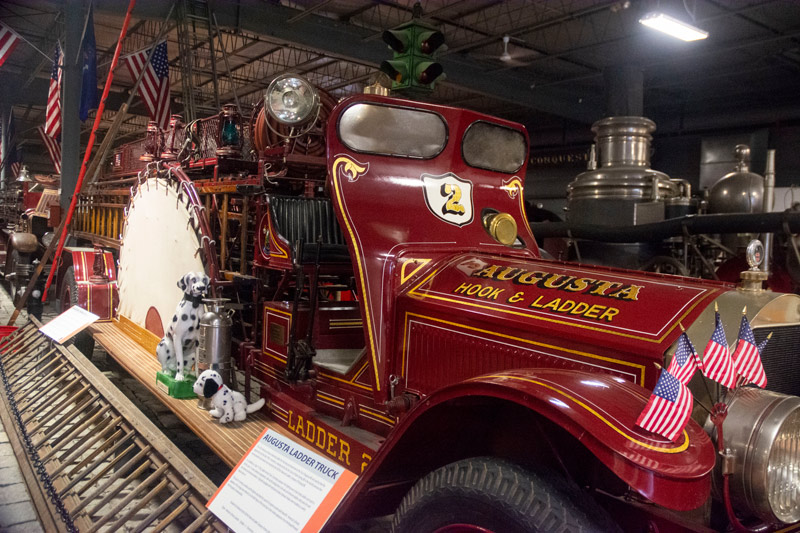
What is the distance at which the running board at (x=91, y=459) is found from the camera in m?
2.62

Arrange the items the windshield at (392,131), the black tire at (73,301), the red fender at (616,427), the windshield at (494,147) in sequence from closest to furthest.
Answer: the red fender at (616,427) → the windshield at (392,131) → the windshield at (494,147) → the black tire at (73,301)

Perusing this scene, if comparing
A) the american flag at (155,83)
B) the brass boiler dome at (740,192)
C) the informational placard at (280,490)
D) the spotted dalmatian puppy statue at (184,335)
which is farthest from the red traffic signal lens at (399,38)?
the american flag at (155,83)

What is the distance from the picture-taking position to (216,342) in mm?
3557

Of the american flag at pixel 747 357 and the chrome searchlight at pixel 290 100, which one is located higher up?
the chrome searchlight at pixel 290 100

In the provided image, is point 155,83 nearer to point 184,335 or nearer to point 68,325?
point 68,325

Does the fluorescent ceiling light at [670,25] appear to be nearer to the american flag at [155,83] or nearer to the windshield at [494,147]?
the windshield at [494,147]

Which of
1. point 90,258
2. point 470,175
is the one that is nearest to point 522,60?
point 90,258

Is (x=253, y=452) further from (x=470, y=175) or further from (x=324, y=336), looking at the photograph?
(x=470, y=175)

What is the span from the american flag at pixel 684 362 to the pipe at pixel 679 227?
161 inches

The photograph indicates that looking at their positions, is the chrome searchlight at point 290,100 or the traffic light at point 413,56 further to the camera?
the traffic light at point 413,56

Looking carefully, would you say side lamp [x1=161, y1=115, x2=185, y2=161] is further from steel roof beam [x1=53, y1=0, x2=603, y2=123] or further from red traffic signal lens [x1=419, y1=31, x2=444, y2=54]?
steel roof beam [x1=53, y1=0, x2=603, y2=123]

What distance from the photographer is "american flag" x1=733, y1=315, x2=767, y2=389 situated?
5.44 ft

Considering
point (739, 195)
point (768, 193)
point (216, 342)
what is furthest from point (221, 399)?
point (739, 195)

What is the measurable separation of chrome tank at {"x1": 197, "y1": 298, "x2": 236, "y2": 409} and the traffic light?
1932 mm
